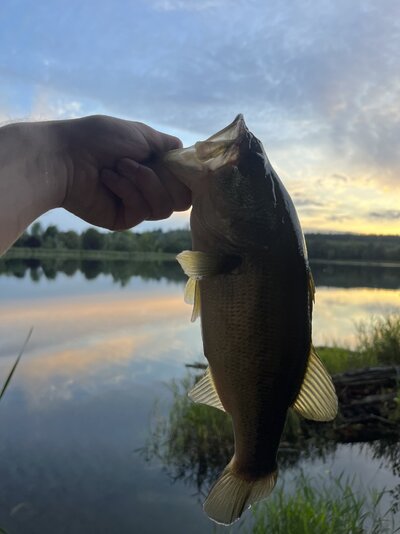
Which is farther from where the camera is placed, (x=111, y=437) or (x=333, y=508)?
(x=111, y=437)

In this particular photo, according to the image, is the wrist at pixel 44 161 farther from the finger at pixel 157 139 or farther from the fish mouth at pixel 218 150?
the fish mouth at pixel 218 150

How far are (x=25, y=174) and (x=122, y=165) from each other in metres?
0.44

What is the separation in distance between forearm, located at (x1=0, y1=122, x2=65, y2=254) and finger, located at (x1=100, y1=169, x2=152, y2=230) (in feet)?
0.74

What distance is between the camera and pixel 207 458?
9742mm

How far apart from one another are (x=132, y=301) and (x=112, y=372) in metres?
21.2

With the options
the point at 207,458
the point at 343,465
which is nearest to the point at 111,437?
the point at 207,458

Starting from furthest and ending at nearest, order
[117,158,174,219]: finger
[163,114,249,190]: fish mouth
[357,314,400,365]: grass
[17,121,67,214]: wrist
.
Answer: [357,314,400,365]: grass
[117,158,174,219]: finger
[17,121,67,214]: wrist
[163,114,249,190]: fish mouth

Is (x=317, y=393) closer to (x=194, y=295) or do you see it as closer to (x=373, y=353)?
(x=194, y=295)

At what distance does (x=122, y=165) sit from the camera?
2539 millimetres

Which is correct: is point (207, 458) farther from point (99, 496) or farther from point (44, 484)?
point (44, 484)

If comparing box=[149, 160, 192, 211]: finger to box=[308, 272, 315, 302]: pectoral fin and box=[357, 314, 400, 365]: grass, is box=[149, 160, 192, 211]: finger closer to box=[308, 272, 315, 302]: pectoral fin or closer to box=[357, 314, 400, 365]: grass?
box=[308, 272, 315, 302]: pectoral fin

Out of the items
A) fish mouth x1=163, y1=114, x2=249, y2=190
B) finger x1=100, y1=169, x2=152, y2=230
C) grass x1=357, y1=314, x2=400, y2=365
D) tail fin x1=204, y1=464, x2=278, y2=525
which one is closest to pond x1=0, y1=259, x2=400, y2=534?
grass x1=357, y1=314, x2=400, y2=365

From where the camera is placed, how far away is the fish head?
209cm

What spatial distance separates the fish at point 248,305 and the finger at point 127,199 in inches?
16.3
